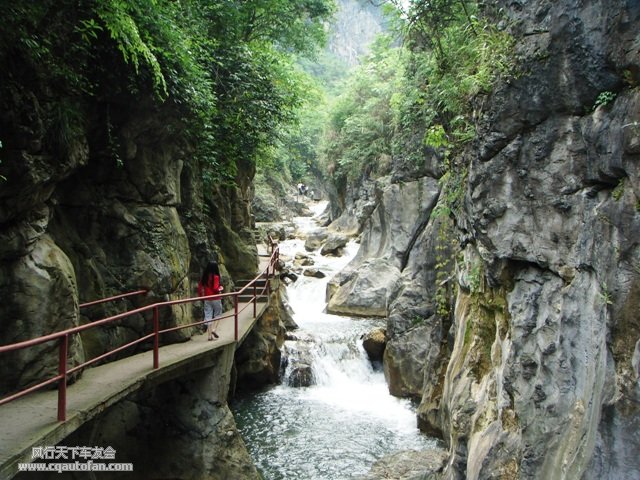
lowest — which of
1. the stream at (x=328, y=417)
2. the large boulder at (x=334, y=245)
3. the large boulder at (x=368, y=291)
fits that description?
the stream at (x=328, y=417)

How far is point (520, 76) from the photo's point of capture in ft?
18.9

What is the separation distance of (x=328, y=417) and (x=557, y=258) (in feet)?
27.3

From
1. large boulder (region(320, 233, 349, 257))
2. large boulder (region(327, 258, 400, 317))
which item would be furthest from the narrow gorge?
large boulder (region(320, 233, 349, 257))

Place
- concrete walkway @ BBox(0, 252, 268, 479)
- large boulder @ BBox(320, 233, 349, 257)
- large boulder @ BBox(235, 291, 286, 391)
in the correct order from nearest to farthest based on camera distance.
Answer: concrete walkway @ BBox(0, 252, 268, 479)
large boulder @ BBox(235, 291, 286, 391)
large boulder @ BBox(320, 233, 349, 257)

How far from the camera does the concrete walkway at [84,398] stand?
4.43m

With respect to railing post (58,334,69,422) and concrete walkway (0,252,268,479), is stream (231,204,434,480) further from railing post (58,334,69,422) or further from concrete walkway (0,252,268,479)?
railing post (58,334,69,422)

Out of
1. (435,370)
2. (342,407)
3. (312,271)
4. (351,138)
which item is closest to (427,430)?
(435,370)

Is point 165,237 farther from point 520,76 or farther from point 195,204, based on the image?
point 520,76

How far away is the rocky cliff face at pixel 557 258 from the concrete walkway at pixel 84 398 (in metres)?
4.39

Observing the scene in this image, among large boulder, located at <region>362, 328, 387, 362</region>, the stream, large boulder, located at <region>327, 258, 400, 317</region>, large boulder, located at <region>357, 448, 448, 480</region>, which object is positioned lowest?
the stream

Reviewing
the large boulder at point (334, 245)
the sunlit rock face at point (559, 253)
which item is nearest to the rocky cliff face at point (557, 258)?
the sunlit rock face at point (559, 253)

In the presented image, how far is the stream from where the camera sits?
9.73 m

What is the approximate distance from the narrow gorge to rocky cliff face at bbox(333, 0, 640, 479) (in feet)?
0.08

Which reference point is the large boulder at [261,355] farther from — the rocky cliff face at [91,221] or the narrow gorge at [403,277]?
the rocky cliff face at [91,221]
